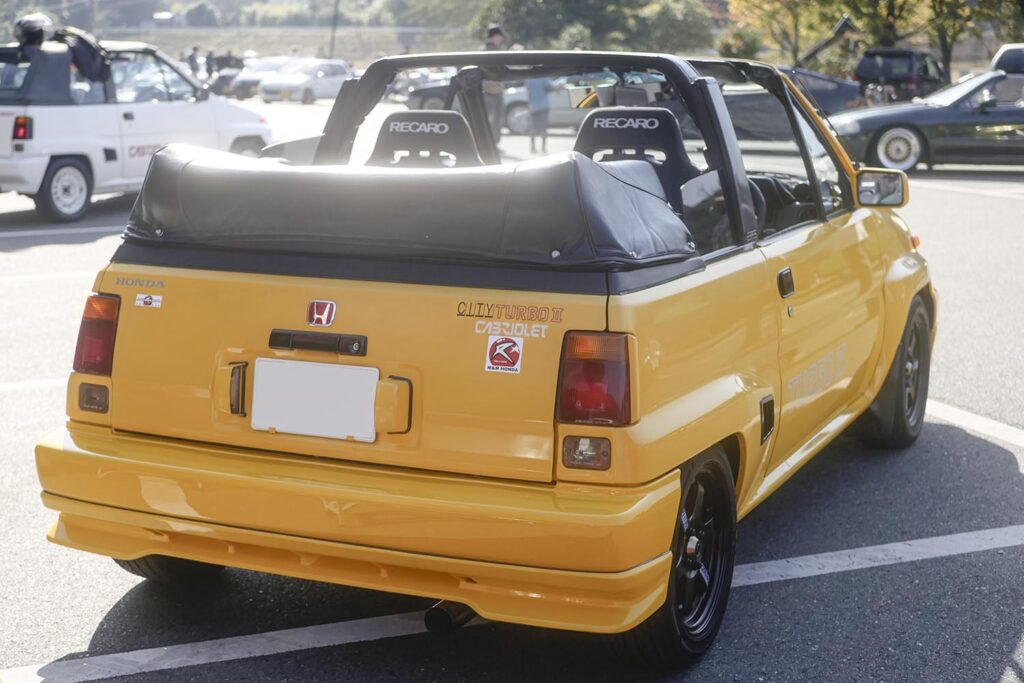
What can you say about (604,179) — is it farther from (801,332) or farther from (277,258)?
(801,332)

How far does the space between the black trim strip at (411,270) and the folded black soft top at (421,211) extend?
23 mm

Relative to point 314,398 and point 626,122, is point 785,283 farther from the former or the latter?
point 314,398

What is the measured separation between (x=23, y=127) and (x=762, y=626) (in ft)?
35.6

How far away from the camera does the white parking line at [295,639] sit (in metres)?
3.59

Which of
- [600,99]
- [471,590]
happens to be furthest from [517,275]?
[600,99]

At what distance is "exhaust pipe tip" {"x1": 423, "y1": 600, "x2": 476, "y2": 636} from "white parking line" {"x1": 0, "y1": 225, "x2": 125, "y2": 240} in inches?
383

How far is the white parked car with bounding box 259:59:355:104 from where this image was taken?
50.8 m

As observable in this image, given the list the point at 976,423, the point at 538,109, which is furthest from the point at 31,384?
the point at 538,109

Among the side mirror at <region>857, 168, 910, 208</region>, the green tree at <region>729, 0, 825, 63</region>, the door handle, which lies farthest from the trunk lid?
the green tree at <region>729, 0, 825, 63</region>

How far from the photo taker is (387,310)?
3.39m

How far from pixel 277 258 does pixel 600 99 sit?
7.68 feet

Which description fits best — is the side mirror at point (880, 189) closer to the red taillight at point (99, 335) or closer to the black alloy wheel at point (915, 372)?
the black alloy wheel at point (915, 372)

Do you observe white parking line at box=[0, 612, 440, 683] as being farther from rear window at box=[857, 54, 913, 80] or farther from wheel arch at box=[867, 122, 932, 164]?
rear window at box=[857, 54, 913, 80]

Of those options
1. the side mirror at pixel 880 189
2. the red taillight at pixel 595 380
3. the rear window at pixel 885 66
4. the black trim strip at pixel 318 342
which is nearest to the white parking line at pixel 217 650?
the black trim strip at pixel 318 342
